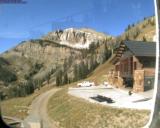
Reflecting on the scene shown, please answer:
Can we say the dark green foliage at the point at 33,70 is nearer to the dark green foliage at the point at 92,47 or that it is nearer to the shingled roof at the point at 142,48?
the dark green foliage at the point at 92,47

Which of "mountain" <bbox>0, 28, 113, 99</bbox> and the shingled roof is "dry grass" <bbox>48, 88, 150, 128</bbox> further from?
the shingled roof

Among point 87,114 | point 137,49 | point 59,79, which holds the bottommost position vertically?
point 87,114

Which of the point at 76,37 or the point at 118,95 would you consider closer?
the point at 76,37

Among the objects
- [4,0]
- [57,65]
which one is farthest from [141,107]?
[4,0]

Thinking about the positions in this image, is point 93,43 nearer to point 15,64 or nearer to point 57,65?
point 57,65

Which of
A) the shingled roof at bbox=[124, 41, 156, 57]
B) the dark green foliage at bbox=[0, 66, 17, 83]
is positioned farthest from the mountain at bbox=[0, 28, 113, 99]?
the shingled roof at bbox=[124, 41, 156, 57]

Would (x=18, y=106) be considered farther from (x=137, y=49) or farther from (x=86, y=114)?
(x=137, y=49)

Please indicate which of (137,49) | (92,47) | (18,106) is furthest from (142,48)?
(18,106)
